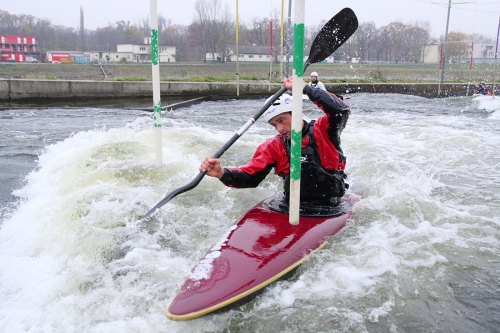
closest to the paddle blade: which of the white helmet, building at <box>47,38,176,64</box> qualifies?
the white helmet

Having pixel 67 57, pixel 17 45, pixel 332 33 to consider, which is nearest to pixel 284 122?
pixel 332 33

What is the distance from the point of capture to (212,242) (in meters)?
3.73

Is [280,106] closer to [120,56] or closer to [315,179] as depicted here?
[315,179]

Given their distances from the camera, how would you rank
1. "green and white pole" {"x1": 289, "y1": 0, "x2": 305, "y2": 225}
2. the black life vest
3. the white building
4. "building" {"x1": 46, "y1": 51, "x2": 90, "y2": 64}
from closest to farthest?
"green and white pole" {"x1": 289, "y1": 0, "x2": 305, "y2": 225}
the black life vest
"building" {"x1": 46, "y1": 51, "x2": 90, "y2": 64}
the white building

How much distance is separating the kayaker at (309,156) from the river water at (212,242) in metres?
0.44

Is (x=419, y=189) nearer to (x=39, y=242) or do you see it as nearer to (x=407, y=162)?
(x=407, y=162)

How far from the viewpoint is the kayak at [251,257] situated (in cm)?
248

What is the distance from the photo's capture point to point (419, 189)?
516 centimetres

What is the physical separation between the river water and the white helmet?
1102 millimetres

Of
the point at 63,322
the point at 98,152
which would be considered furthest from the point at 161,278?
the point at 98,152

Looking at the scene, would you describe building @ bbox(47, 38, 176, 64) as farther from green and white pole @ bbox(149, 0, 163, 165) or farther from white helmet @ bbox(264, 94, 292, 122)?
white helmet @ bbox(264, 94, 292, 122)

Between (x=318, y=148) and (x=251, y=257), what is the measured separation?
112cm

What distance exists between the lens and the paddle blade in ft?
11.9

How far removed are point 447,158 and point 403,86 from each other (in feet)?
42.8
